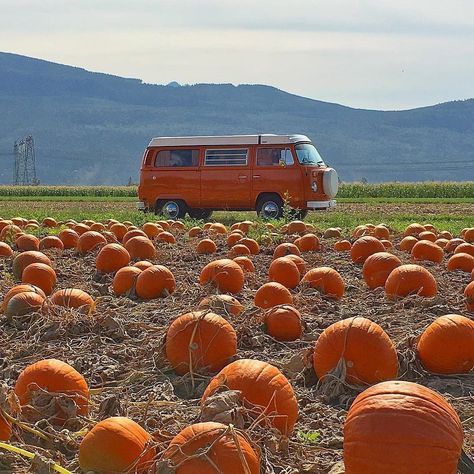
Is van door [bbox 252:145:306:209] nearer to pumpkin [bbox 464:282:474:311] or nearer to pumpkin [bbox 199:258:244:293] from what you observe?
pumpkin [bbox 199:258:244:293]

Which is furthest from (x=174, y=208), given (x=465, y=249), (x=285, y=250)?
(x=465, y=249)

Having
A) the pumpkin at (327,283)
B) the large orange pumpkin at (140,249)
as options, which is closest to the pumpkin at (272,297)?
the pumpkin at (327,283)

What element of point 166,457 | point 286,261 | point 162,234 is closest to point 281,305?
point 286,261

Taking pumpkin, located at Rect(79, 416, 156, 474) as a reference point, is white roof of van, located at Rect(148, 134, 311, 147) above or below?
above

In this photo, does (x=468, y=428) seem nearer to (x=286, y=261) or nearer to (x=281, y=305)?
(x=281, y=305)

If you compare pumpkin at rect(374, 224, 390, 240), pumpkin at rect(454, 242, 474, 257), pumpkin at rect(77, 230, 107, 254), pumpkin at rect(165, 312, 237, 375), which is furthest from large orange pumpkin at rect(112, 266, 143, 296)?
pumpkin at rect(374, 224, 390, 240)

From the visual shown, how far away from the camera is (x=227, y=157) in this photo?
21938 millimetres

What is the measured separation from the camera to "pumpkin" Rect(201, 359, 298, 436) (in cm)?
402

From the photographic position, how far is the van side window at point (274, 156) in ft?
70.1

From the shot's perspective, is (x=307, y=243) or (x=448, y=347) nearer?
(x=448, y=347)

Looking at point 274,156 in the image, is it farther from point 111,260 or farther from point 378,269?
point 378,269

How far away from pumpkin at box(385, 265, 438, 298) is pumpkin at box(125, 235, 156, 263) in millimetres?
3857

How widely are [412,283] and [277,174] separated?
44.7 ft

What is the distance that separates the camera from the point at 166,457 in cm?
326
